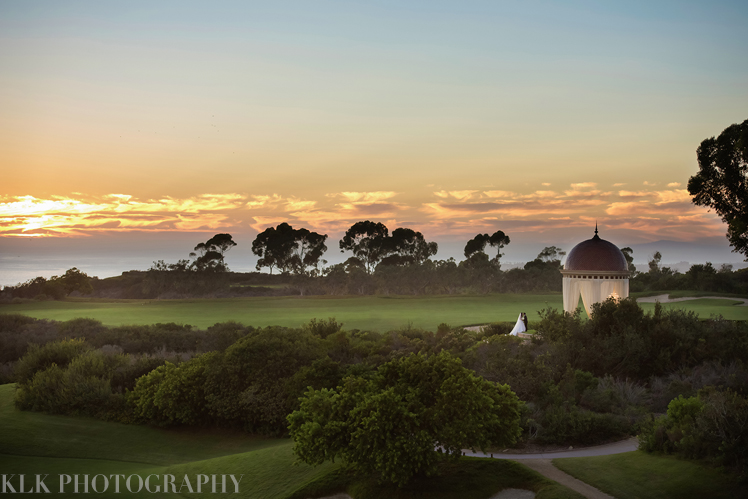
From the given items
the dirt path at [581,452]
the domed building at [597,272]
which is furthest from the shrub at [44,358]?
the domed building at [597,272]

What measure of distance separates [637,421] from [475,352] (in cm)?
731

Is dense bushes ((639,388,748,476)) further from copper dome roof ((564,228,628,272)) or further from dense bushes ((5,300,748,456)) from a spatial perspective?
copper dome roof ((564,228,628,272))

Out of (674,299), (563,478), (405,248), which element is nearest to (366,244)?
(405,248)

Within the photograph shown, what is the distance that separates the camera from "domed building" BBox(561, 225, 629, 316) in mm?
24406

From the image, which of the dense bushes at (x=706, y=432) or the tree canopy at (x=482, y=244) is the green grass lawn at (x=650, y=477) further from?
the tree canopy at (x=482, y=244)

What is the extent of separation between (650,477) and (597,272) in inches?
591

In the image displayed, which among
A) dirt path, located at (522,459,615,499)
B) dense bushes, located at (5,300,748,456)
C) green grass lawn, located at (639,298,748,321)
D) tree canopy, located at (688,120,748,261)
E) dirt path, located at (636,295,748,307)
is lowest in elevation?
dirt path, located at (522,459,615,499)

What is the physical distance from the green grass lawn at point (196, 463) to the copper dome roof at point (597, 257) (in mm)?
15381

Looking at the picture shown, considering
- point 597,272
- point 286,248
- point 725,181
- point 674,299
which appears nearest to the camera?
point 725,181

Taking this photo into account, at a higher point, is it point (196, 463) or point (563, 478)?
point (563, 478)

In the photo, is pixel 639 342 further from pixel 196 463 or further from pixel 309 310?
pixel 309 310

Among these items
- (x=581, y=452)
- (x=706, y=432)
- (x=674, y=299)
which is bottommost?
(x=581, y=452)

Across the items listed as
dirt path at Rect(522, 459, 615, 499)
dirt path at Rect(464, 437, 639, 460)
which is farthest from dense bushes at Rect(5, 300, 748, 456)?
dirt path at Rect(522, 459, 615, 499)

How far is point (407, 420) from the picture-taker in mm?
10062
